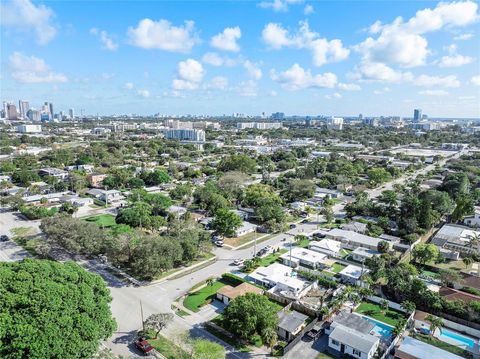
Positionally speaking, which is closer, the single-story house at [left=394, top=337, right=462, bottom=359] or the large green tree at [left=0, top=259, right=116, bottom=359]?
the large green tree at [left=0, top=259, right=116, bottom=359]

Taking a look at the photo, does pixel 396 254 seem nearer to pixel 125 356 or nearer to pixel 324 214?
pixel 324 214

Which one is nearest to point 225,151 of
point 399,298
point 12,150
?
point 12,150

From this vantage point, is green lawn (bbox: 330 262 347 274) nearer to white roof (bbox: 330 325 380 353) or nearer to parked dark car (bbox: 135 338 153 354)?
white roof (bbox: 330 325 380 353)

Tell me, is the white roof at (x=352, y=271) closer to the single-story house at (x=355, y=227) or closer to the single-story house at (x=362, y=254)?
the single-story house at (x=362, y=254)

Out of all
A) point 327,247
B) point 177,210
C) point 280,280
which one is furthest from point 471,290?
point 177,210

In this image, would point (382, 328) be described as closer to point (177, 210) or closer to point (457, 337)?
point (457, 337)

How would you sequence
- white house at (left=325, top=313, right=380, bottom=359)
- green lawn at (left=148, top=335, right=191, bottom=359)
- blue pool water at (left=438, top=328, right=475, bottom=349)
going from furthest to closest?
1. blue pool water at (left=438, top=328, right=475, bottom=349)
2. white house at (left=325, top=313, right=380, bottom=359)
3. green lawn at (left=148, top=335, right=191, bottom=359)

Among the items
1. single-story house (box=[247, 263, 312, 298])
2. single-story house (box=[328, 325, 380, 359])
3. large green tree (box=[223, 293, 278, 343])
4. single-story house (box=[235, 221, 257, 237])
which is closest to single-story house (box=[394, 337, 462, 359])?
single-story house (box=[328, 325, 380, 359])
